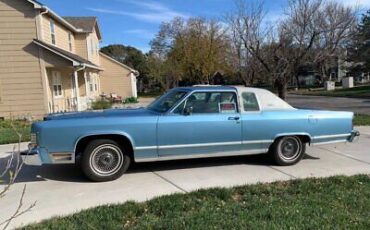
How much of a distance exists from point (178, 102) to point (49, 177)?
2563mm

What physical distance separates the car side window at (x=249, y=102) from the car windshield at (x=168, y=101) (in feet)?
3.77

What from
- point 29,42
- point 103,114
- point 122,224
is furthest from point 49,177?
point 29,42

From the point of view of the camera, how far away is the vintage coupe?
21.5ft

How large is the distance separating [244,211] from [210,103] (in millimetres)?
2819

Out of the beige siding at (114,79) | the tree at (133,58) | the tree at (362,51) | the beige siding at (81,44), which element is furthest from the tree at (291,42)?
the tree at (133,58)

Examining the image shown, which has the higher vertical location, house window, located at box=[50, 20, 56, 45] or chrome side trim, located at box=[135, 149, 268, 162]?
house window, located at box=[50, 20, 56, 45]

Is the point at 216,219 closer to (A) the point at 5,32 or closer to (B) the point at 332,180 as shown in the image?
(B) the point at 332,180

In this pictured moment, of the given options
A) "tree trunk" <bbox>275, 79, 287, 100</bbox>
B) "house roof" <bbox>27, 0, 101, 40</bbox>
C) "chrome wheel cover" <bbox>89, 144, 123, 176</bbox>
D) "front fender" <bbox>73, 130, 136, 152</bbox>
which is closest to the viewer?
"front fender" <bbox>73, 130, 136, 152</bbox>

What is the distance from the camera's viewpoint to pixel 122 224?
15.2 ft

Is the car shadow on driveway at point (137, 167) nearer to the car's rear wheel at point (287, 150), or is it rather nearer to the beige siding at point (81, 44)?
the car's rear wheel at point (287, 150)

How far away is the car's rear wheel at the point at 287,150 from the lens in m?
7.69

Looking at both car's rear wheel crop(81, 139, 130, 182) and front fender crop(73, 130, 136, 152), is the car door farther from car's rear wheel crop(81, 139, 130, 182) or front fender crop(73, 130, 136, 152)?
car's rear wheel crop(81, 139, 130, 182)

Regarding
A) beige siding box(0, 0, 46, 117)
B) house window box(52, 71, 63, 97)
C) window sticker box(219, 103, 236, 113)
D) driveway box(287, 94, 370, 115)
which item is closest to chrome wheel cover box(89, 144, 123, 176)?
window sticker box(219, 103, 236, 113)

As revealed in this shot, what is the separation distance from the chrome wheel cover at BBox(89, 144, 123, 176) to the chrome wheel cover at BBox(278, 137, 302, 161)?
3.05 metres
